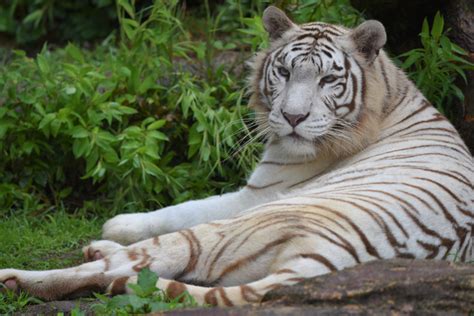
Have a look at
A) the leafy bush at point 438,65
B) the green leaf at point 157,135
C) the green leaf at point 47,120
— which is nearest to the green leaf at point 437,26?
the leafy bush at point 438,65

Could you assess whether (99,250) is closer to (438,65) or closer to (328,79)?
(328,79)

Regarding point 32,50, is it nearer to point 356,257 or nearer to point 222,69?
point 222,69

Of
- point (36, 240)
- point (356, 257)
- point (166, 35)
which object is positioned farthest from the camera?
point (166, 35)

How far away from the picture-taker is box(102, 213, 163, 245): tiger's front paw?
4957 mm

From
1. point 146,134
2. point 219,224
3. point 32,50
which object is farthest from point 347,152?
point 32,50

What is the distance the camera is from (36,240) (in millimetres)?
5215

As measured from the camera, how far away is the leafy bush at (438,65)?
534cm

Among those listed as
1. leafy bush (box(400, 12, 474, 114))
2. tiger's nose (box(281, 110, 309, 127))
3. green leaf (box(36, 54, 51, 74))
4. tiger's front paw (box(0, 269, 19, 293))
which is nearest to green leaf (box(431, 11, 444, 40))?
leafy bush (box(400, 12, 474, 114))

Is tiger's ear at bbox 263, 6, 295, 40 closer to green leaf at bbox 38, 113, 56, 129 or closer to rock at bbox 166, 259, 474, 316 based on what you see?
green leaf at bbox 38, 113, 56, 129

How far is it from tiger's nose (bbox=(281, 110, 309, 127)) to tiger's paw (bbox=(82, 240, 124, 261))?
102 cm

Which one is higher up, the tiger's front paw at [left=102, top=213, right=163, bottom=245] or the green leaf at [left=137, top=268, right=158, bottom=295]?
the green leaf at [left=137, top=268, right=158, bottom=295]

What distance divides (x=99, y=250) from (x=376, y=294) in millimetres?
1728

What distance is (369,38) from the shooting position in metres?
4.76

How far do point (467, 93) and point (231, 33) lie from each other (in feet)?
8.47
